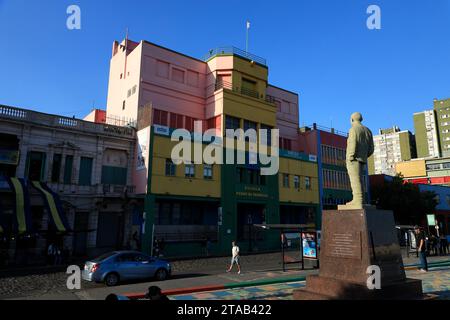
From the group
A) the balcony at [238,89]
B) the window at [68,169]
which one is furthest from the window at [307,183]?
the window at [68,169]

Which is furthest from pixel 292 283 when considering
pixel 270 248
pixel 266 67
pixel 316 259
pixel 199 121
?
pixel 266 67

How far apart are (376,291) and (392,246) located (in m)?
1.70

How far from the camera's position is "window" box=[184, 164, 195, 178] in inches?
1202

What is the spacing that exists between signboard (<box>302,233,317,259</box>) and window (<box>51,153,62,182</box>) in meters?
20.2

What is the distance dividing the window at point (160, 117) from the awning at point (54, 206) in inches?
465

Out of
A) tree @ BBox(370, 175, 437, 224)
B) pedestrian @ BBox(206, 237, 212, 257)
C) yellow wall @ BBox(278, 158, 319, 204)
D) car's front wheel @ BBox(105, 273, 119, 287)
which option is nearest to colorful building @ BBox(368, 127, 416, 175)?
tree @ BBox(370, 175, 437, 224)

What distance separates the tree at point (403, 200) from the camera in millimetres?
44438

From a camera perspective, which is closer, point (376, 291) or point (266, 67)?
point (376, 291)

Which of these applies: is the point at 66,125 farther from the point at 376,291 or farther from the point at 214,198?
the point at 376,291

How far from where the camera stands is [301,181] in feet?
131

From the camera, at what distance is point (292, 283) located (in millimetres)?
15078

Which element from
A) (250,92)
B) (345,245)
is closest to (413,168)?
(250,92)

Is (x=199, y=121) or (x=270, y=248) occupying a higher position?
(x=199, y=121)

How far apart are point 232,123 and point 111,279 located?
22.8 meters
